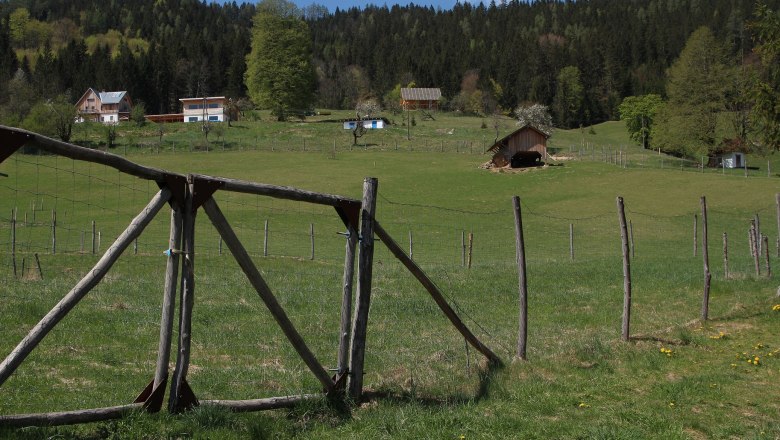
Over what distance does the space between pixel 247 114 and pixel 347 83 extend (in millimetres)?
47703

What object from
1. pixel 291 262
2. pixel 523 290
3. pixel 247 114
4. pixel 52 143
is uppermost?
pixel 247 114

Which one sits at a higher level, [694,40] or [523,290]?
[694,40]

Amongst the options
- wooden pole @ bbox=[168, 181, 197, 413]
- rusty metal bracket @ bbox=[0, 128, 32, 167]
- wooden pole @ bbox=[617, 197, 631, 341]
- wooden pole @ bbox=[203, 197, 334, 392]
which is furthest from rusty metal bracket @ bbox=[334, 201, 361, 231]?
wooden pole @ bbox=[617, 197, 631, 341]

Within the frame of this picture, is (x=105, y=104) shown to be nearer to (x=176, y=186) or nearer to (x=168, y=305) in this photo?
(x=176, y=186)

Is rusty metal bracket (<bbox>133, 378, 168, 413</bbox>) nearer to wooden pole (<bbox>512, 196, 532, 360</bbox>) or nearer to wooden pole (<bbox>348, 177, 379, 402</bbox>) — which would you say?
wooden pole (<bbox>348, 177, 379, 402</bbox>)

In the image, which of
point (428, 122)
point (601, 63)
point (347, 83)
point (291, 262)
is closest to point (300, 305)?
point (291, 262)

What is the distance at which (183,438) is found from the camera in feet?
20.3

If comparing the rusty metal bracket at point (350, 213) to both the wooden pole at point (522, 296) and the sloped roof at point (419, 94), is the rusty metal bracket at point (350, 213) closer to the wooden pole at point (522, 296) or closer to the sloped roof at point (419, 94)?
the wooden pole at point (522, 296)

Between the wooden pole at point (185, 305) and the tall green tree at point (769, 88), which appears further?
the tall green tree at point (769, 88)

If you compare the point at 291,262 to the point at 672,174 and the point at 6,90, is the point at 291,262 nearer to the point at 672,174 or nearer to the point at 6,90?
the point at 672,174

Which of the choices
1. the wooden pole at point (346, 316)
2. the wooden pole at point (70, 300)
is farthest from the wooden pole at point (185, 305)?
the wooden pole at point (346, 316)

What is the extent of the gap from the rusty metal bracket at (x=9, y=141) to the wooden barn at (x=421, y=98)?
13507 centimetres

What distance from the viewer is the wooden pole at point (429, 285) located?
8.11 meters

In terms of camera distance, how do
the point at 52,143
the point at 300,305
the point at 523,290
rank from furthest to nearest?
the point at 300,305, the point at 523,290, the point at 52,143
